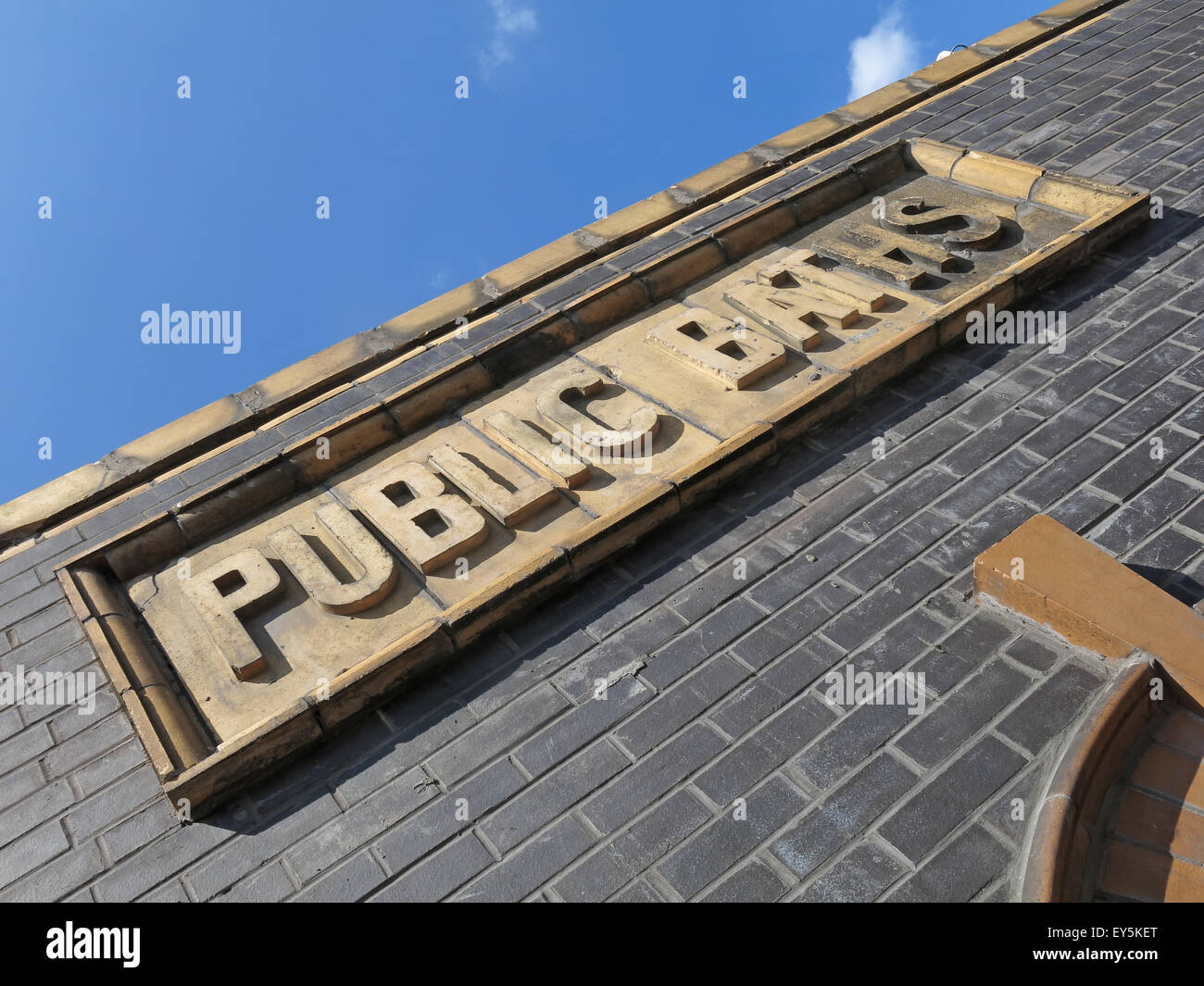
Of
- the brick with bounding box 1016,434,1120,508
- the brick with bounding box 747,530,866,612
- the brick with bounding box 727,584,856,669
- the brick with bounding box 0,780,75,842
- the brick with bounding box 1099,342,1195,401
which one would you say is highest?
the brick with bounding box 1099,342,1195,401

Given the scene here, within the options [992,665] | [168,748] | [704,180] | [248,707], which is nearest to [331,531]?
[248,707]

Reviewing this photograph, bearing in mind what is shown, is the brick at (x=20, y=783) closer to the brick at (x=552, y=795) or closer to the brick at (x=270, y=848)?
the brick at (x=270, y=848)

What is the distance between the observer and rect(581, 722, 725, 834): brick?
5.47 meters

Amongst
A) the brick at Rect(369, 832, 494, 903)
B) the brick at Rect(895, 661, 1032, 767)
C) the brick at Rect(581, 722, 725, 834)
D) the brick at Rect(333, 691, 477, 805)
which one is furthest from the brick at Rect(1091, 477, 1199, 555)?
the brick at Rect(369, 832, 494, 903)

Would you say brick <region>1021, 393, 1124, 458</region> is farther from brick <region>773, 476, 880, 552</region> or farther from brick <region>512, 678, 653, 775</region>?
brick <region>512, 678, 653, 775</region>

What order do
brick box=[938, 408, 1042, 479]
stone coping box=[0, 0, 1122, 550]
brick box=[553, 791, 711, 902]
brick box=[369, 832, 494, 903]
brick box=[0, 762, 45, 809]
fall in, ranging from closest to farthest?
brick box=[553, 791, 711, 902] < brick box=[369, 832, 494, 903] < brick box=[0, 762, 45, 809] < brick box=[938, 408, 1042, 479] < stone coping box=[0, 0, 1122, 550]

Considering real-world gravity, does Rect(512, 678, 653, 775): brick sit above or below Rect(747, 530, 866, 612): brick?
below

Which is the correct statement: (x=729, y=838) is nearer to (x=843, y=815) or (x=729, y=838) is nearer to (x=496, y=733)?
(x=843, y=815)

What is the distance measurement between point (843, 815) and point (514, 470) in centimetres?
348

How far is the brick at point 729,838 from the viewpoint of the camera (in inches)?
202

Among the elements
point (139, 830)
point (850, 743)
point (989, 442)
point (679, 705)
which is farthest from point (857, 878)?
point (139, 830)

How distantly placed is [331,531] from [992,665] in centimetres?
431

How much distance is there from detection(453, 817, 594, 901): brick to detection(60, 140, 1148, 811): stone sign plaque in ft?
4.52
